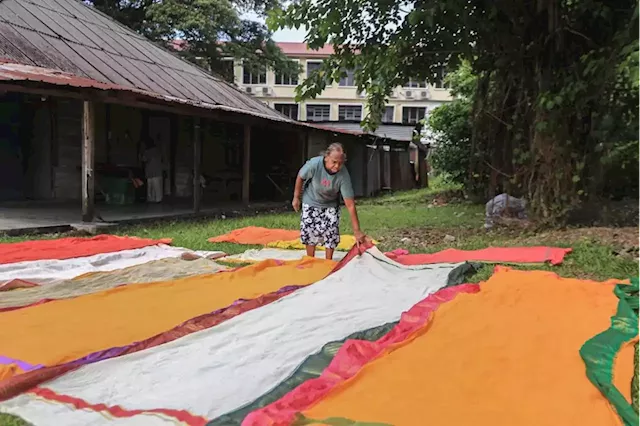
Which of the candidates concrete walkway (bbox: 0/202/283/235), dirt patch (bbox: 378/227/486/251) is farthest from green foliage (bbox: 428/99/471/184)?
dirt patch (bbox: 378/227/486/251)

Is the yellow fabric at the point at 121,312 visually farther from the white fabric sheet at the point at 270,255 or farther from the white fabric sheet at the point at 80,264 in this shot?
the white fabric sheet at the point at 80,264

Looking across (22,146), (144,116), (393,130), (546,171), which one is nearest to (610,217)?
(546,171)

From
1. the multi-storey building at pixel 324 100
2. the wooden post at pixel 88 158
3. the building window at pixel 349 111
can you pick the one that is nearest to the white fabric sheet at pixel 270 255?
the wooden post at pixel 88 158

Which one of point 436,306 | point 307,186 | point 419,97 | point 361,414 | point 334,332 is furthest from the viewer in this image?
point 419,97

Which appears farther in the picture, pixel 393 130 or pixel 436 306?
pixel 393 130

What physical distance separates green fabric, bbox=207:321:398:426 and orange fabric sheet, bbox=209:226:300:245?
4385 mm

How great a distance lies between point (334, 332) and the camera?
136 inches

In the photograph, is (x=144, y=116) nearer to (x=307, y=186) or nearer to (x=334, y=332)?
(x=307, y=186)

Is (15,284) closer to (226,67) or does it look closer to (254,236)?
(254,236)

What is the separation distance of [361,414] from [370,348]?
2.56ft

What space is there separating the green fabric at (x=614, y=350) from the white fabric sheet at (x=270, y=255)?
3206 millimetres

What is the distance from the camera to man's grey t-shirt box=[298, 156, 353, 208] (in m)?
5.71

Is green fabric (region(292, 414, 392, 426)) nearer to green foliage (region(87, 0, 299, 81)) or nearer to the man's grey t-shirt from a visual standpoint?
the man's grey t-shirt

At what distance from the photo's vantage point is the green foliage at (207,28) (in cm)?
2170
